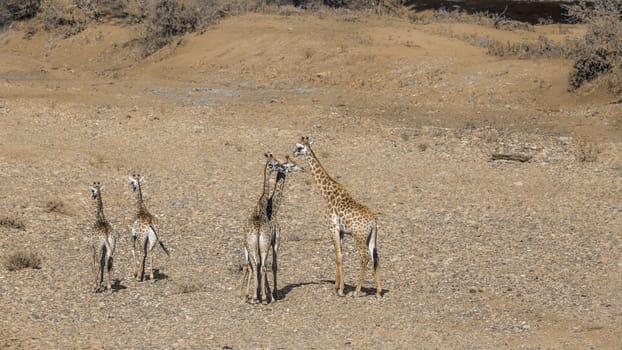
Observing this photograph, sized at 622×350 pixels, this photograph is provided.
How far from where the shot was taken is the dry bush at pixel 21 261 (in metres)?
14.3

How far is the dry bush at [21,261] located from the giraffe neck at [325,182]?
4477 mm

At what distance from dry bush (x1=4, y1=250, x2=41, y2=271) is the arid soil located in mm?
121

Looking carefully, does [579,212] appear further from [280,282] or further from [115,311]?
[115,311]

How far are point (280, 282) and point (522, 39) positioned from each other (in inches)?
1032

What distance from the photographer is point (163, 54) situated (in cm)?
3919

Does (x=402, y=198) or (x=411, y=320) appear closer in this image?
(x=411, y=320)

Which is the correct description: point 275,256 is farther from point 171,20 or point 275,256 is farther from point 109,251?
point 171,20

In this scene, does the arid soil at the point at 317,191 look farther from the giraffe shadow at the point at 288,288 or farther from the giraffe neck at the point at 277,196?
the giraffe neck at the point at 277,196

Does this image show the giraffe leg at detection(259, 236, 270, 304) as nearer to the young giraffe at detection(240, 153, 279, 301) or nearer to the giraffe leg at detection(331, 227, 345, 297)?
the young giraffe at detection(240, 153, 279, 301)

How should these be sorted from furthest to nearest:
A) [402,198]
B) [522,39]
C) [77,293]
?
1. [522,39]
2. [402,198]
3. [77,293]

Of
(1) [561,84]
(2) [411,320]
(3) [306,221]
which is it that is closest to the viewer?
(2) [411,320]

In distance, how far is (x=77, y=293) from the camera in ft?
43.7

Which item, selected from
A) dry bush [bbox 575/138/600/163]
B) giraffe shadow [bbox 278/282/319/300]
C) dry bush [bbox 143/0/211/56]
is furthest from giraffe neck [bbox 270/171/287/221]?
dry bush [bbox 143/0/211/56]

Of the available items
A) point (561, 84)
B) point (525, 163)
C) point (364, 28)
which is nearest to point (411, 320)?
point (525, 163)
